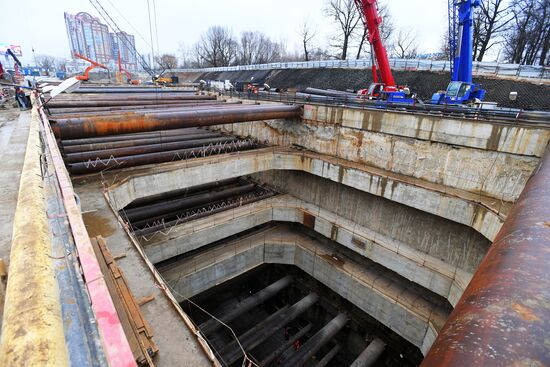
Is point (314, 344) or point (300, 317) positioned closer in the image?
point (314, 344)

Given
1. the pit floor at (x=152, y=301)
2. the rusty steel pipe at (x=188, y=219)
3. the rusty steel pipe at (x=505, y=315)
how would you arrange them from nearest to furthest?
1. the rusty steel pipe at (x=505, y=315)
2. the pit floor at (x=152, y=301)
3. the rusty steel pipe at (x=188, y=219)

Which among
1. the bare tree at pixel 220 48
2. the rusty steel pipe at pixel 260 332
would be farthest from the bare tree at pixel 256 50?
the rusty steel pipe at pixel 260 332

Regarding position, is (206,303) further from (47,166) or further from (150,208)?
(47,166)

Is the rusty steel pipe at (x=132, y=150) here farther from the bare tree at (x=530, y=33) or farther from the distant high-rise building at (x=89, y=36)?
the distant high-rise building at (x=89, y=36)

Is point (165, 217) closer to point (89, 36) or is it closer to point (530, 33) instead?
point (530, 33)

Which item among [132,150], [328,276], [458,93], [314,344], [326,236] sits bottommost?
[314,344]

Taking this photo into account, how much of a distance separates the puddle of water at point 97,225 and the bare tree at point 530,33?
44665 mm

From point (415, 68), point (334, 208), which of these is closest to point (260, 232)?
point (334, 208)

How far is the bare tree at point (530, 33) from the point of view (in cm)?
3109

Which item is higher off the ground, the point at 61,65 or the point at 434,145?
the point at 61,65

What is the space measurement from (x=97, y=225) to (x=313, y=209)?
966cm

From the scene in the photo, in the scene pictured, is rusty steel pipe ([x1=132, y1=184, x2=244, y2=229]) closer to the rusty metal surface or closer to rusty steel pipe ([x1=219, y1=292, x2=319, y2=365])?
rusty steel pipe ([x1=219, y1=292, x2=319, y2=365])

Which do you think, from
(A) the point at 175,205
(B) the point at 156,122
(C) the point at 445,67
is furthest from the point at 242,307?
(C) the point at 445,67

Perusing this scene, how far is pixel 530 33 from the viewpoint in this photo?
3331 cm
